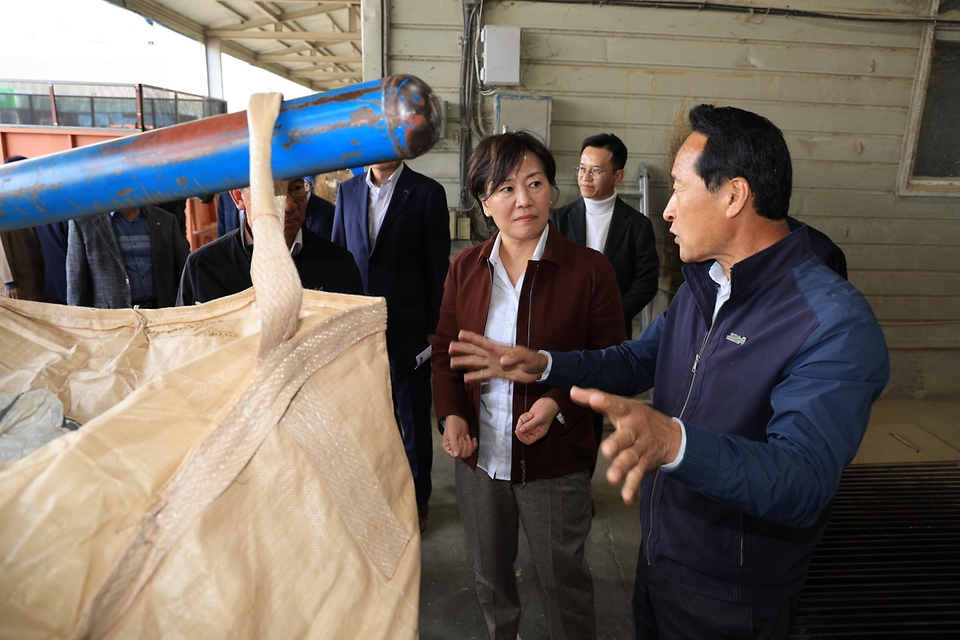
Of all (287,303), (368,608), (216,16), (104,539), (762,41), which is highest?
(216,16)

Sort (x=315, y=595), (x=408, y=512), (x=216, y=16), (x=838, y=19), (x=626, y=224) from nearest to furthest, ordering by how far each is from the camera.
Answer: (x=315, y=595)
(x=408, y=512)
(x=626, y=224)
(x=838, y=19)
(x=216, y=16)

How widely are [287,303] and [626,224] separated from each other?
3.06 m

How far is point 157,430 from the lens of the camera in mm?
454

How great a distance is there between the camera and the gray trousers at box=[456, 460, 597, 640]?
187cm

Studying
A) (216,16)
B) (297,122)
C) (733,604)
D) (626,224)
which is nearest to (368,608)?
(297,122)

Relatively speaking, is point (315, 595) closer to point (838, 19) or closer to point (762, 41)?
point (762, 41)

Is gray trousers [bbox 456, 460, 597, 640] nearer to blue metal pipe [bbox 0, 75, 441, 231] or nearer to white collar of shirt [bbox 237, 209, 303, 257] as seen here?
white collar of shirt [bbox 237, 209, 303, 257]

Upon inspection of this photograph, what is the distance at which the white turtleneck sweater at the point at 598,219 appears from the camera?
3.35 metres

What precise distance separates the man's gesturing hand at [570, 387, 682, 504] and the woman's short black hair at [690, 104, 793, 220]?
25.3 inches

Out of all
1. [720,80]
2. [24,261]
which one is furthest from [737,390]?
[24,261]

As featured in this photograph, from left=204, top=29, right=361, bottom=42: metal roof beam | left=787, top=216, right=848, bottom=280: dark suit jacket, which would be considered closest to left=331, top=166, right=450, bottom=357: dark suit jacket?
left=787, top=216, right=848, bottom=280: dark suit jacket

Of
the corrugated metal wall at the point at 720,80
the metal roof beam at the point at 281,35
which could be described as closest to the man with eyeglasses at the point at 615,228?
the corrugated metal wall at the point at 720,80

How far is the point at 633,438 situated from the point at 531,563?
2.22 m

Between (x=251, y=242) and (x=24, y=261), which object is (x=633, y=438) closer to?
(x=251, y=242)
